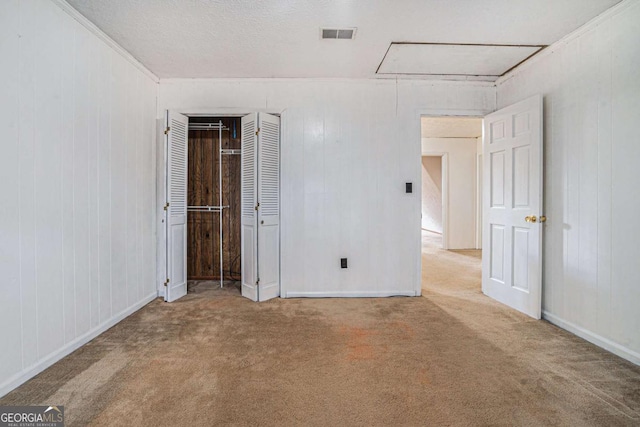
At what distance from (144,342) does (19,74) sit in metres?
1.99

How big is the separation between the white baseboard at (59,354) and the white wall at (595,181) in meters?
3.98

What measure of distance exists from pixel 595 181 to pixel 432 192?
8792 mm

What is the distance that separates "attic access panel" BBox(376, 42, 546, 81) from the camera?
2.85m

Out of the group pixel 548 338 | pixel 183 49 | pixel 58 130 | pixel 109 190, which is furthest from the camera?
pixel 183 49

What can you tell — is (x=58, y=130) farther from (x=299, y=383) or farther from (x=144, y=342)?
(x=299, y=383)

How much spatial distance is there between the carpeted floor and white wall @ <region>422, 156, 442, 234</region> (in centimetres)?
810

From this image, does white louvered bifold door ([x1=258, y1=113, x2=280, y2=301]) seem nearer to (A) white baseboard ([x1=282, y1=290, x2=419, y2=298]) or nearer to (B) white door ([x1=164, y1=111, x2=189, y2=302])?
(A) white baseboard ([x1=282, y1=290, x2=419, y2=298])

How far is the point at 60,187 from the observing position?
6.97 feet

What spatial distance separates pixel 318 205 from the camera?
3586 mm

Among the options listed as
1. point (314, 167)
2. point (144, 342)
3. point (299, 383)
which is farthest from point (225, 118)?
point (299, 383)

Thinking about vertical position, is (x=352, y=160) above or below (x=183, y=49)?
below

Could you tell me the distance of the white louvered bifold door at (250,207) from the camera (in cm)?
340

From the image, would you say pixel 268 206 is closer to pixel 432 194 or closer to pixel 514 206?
pixel 514 206

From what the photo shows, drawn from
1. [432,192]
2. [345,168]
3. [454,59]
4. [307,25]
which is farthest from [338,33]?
[432,192]
